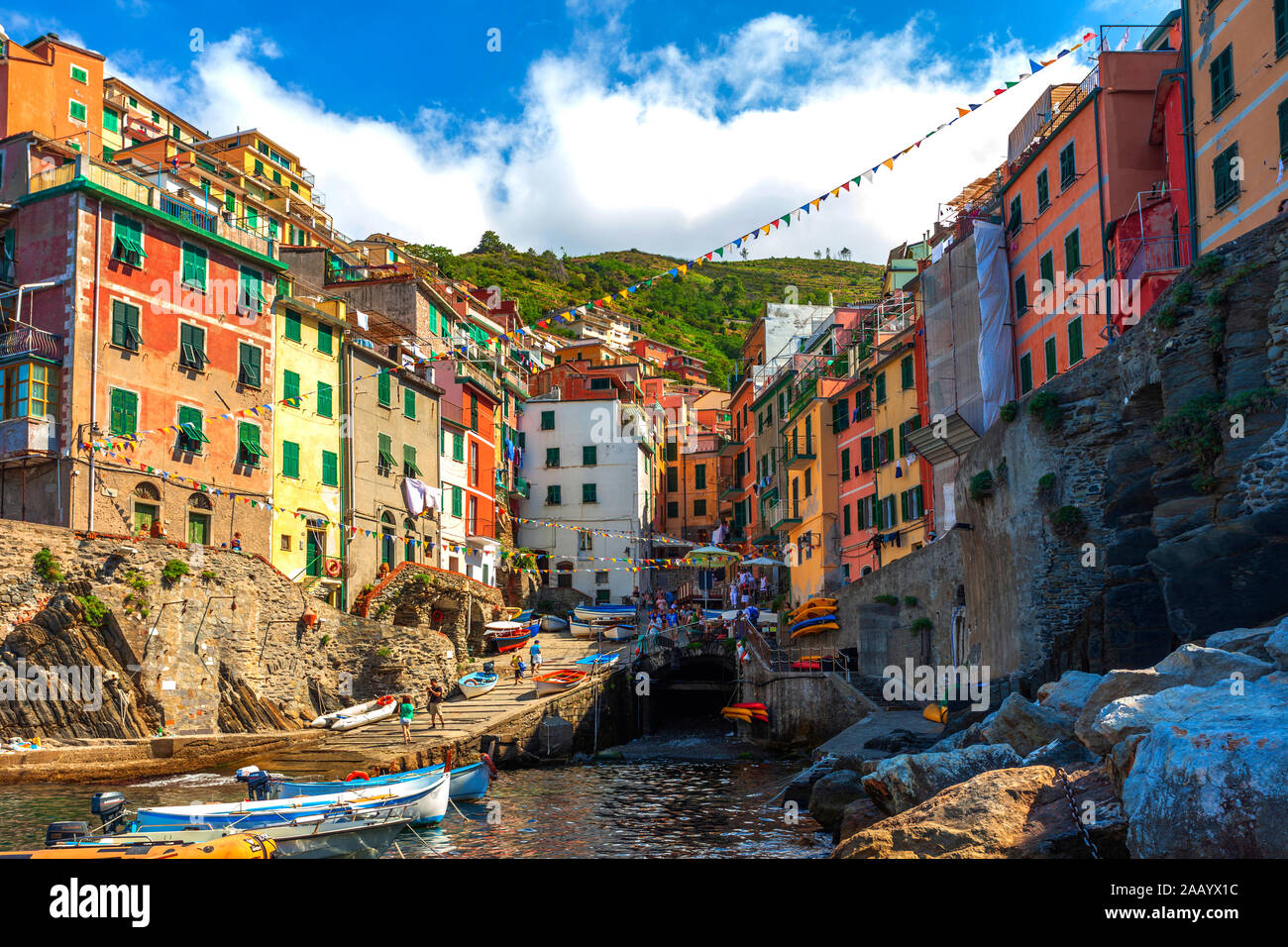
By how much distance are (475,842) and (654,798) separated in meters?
7.64

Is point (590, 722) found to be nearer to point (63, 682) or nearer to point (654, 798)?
point (654, 798)

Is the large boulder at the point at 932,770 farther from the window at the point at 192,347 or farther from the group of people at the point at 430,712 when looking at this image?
the window at the point at 192,347

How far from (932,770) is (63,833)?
528 inches

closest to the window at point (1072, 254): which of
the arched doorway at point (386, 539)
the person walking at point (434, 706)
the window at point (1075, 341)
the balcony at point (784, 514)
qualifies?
the window at point (1075, 341)

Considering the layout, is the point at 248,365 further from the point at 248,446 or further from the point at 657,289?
the point at 657,289

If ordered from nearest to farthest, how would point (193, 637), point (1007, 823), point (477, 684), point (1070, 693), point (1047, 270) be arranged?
1. point (1007, 823)
2. point (1070, 693)
3. point (193, 637)
4. point (1047, 270)
5. point (477, 684)

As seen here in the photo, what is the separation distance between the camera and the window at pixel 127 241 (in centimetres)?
3488

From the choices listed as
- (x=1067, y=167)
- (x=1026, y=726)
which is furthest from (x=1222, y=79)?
(x=1026, y=726)

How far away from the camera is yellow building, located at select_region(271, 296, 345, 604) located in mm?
40562

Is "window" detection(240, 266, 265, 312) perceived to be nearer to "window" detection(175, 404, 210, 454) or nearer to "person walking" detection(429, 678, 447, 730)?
"window" detection(175, 404, 210, 454)

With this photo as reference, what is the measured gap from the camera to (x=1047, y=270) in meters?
33.3

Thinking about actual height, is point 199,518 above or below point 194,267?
below
